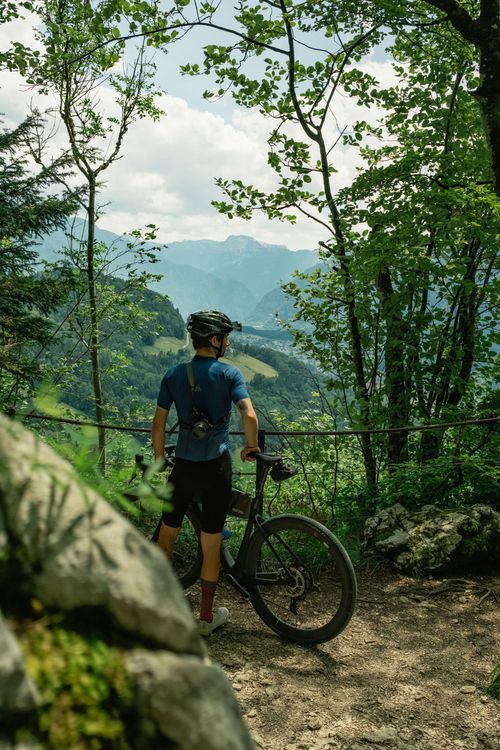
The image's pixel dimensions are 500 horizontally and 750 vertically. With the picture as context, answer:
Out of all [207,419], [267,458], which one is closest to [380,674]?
[267,458]

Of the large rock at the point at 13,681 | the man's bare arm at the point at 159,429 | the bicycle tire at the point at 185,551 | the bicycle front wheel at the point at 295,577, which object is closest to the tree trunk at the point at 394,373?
the bicycle tire at the point at 185,551

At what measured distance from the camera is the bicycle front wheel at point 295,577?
14.1 feet

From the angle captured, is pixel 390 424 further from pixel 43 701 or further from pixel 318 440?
pixel 43 701

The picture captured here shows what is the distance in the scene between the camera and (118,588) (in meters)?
1.31

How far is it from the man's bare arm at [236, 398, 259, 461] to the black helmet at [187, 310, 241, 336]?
1.71ft

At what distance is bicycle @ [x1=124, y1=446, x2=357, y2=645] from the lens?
14.2 feet

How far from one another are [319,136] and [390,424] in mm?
4765

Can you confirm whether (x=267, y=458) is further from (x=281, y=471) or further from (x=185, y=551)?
(x=185, y=551)

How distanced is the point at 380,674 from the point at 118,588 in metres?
3.60

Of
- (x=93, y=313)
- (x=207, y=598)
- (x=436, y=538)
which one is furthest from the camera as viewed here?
(x=93, y=313)

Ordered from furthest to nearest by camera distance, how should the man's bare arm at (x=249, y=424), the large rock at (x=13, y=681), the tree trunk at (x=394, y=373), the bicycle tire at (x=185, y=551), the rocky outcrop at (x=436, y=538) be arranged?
1. the tree trunk at (x=394, y=373)
2. the rocky outcrop at (x=436, y=538)
3. the bicycle tire at (x=185, y=551)
4. the man's bare arm at (x=249, y=424)
5. the large rock at (x=13, y=681)

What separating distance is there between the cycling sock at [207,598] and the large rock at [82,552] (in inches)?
126

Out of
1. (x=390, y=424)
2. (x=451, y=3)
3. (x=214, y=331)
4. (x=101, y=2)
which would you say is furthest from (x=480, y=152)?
(x=214, y=331)

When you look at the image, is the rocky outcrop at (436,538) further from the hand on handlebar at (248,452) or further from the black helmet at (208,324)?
the black helmet at (208,324)
